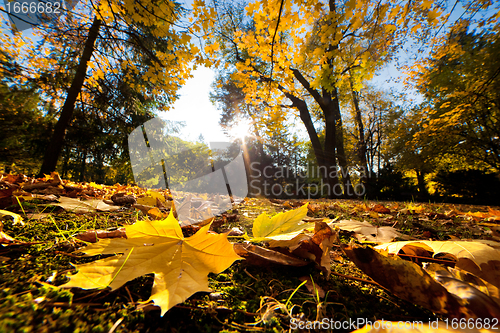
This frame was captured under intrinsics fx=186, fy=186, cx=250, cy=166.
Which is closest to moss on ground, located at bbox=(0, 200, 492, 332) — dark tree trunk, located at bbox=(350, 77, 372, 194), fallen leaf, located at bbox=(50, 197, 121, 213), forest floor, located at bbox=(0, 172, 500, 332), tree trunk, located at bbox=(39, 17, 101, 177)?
forest floor, located at bbox=(0, 172, 500, 332)

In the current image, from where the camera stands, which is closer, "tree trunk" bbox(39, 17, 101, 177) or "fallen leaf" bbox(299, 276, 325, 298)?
"fallen leaf" bbox(299, 276, 325, 298)

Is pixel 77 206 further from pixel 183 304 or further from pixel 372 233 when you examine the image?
pixel 372 233

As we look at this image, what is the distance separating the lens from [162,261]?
454 mm

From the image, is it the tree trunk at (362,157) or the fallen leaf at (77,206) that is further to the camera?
the tree trunk at (362,157)

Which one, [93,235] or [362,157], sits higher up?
[362,157]

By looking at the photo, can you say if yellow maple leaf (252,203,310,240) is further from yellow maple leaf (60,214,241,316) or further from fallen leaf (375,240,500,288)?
fallen leaf (375,240,500,288)

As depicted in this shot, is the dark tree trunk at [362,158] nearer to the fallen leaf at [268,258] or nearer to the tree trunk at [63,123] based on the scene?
the tree trunk at [63,123]

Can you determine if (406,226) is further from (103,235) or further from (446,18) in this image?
(446,18)

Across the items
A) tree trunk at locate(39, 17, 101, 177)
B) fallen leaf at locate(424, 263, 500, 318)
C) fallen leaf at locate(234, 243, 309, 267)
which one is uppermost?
tree trunk at locate(39, 17, 101, 177)

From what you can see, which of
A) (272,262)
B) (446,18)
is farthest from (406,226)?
(446,18)

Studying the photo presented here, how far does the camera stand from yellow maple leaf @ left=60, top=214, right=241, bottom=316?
361 mm

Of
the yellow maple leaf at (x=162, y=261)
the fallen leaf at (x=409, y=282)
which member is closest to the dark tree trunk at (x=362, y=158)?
the fallen leaf at (x=409, y=282)

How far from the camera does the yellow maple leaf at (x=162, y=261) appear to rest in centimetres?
36

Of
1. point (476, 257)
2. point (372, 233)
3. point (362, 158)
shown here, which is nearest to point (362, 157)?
point (362, 158)
